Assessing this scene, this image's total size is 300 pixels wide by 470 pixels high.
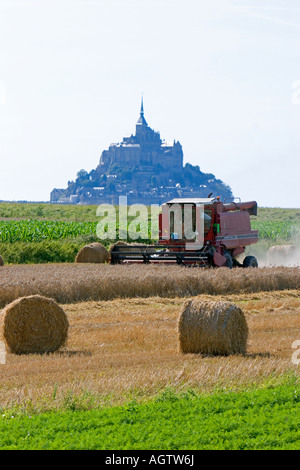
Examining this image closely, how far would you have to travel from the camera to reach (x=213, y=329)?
11617mm

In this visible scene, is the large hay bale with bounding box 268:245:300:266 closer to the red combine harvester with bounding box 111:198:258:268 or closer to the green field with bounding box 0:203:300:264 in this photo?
the green field with bounding box 0:203:300:264

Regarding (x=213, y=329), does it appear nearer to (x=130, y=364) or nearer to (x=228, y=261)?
(x=130, y=364)

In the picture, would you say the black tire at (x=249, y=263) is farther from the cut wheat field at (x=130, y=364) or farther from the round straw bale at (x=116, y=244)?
the cut wheat field at (x=130, y=364)

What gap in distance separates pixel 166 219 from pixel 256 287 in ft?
15.4

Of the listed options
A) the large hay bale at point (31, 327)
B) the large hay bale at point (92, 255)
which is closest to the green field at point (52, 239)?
the large hay bale at point (92, 255)

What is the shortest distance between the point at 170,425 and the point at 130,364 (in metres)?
3.25

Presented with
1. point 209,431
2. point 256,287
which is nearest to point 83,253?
point 256,287

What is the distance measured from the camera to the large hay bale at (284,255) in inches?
1240

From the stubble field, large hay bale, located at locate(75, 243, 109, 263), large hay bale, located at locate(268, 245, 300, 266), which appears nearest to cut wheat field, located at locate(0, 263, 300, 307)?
the stubble field

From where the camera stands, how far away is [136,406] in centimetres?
809

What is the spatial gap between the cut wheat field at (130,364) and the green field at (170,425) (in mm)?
517

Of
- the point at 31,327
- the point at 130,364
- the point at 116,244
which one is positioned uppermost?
the point at 116,244

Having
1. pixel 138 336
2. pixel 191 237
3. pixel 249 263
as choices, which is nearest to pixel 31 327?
pixel 138 336
